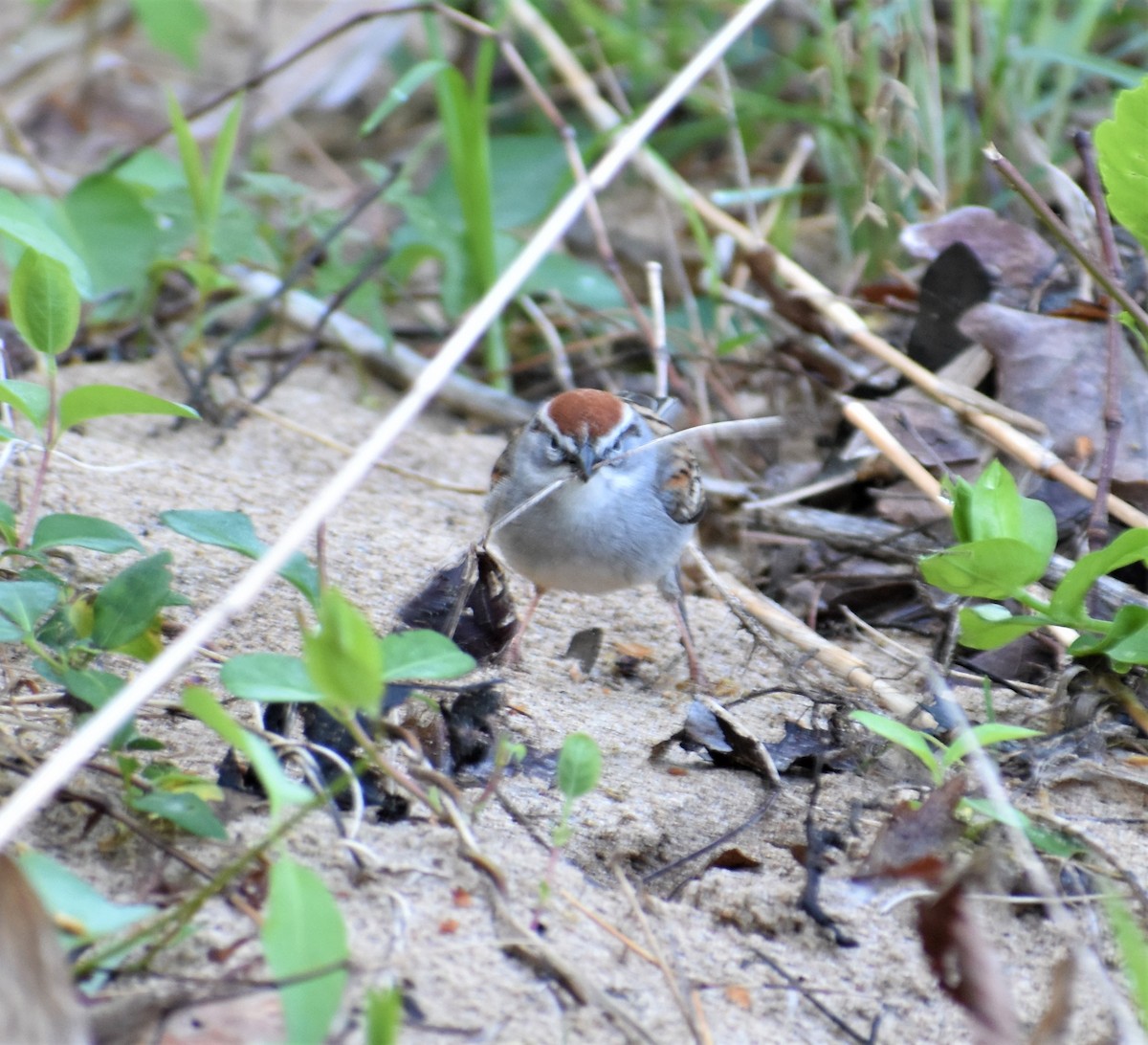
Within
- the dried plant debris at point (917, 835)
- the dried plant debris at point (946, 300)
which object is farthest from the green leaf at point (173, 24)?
the dried plant debris at point (917, 835)

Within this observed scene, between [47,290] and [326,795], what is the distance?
1343mm

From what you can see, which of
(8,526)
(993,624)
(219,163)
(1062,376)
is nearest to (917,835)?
(993,624)

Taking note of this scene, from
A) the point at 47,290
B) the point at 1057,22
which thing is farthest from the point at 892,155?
the point at 47,290

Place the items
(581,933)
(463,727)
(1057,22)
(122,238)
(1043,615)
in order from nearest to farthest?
(581,933) → (463,727) → (1043,615) → (122,238) → (1057,22)

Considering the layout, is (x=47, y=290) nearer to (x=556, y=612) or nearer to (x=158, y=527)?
(x=158, y=527)

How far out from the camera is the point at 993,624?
2680 millimetres

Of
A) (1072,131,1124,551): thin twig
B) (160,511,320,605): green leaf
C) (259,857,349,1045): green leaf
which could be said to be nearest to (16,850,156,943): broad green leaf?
(259,857,349,1045): green leaf

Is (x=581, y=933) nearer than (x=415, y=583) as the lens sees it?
Yes

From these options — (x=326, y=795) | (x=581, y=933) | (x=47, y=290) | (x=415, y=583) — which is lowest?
(x=415, y=583)

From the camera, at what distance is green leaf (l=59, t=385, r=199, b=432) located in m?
2.48

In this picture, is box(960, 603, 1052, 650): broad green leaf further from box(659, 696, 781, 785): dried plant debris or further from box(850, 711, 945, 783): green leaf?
box(659, 696, 781, 785): dried plant debris

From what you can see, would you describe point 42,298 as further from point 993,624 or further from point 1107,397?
point 1107,397

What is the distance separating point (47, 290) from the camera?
263cm

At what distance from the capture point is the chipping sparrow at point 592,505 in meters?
3.68
